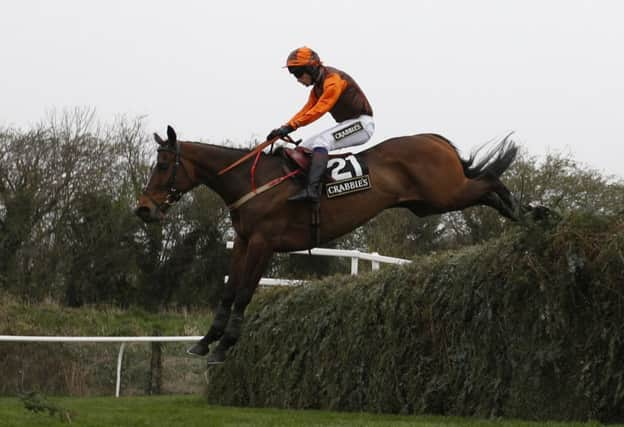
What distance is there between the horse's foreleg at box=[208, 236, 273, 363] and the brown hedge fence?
199cm

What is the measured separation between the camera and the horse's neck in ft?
20.5

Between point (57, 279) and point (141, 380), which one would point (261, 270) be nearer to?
point (141, 380)

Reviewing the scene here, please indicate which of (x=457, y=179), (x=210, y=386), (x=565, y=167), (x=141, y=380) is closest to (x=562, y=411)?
(x=457, y=179)

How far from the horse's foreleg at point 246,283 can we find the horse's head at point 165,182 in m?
0.69

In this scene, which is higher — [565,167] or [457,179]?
[565,167]

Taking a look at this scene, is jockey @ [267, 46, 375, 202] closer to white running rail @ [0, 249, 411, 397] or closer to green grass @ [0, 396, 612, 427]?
green grass @ [0, 396, 612, 427]

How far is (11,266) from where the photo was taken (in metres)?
19.3

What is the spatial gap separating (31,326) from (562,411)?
12.1 metres

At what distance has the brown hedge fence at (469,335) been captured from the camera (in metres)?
6.21

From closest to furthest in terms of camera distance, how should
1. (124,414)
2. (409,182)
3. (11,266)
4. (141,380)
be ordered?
1. (409,182)
2. (124,414)
3. (141,380)
4. (11,266)

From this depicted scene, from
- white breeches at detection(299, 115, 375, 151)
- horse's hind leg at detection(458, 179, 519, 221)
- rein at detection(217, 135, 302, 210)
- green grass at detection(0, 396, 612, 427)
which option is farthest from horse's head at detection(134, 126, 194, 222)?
horse's hind leg at detection(458, 179, 519, 221)

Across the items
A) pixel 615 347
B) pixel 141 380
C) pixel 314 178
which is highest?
pixel 314 178

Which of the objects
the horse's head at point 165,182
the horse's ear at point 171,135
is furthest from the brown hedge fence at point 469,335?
the horse's ear at point 171,135

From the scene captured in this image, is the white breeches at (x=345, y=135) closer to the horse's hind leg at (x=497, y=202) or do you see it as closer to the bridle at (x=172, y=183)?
the bridle at (x=172, y=183)
